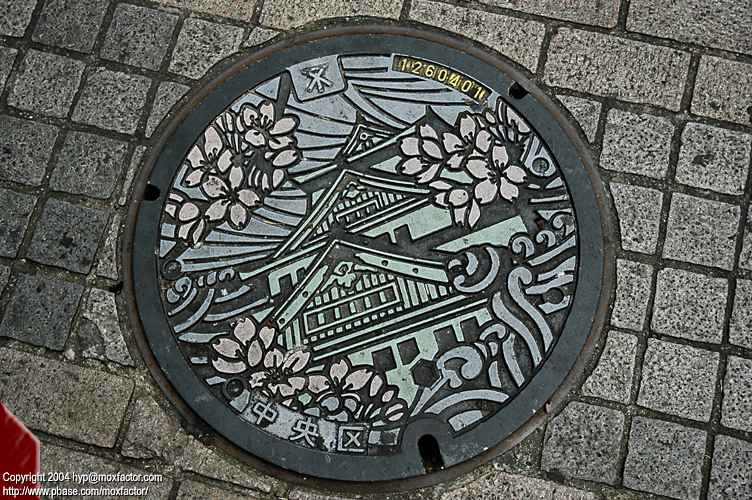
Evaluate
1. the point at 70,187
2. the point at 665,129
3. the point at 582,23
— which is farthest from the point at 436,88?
the point at 70,187

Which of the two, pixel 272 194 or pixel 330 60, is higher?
pixel 330 60

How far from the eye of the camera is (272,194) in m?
2.31

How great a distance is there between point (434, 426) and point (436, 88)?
4.31ft

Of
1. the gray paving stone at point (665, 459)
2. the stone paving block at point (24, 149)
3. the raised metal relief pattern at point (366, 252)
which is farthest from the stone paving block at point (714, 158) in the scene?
the stone paving block at point (24, 149)

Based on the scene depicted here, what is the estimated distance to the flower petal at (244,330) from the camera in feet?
7.17

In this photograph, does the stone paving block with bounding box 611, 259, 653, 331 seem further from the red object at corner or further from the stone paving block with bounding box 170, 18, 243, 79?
the red object at corner

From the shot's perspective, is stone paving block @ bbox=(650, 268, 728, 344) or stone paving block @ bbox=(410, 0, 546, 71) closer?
stone paving block @ bbox=(650, 268, 728, 344)

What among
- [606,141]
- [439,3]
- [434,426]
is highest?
[439,3]

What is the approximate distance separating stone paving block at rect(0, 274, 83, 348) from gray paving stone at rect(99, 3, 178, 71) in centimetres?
98

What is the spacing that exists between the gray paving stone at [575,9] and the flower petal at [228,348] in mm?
1781

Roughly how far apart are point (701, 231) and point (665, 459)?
34.2 inches

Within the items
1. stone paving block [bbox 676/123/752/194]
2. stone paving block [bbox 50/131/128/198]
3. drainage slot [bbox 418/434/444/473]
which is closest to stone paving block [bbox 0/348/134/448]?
stone paving block [bbox 50/131/128/198]

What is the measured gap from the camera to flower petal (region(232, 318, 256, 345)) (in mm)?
2186

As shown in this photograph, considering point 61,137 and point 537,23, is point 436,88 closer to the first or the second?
point 537,23
